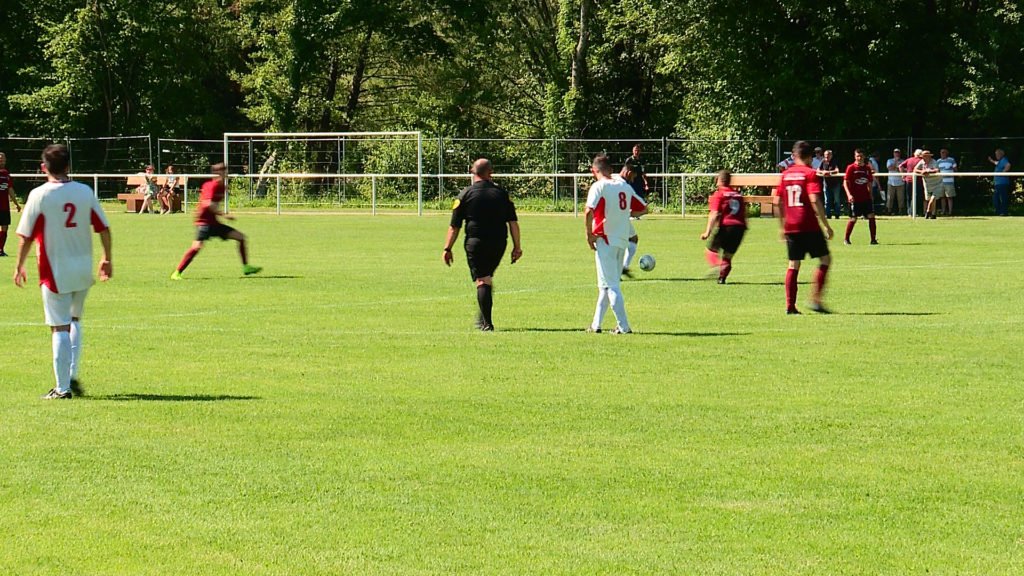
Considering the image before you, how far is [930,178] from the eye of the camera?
41.2 metres

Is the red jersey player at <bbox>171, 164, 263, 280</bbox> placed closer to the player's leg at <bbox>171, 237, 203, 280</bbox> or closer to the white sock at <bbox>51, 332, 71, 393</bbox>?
the player's leg at <bbox>171, 237, 203, 280</bbox>

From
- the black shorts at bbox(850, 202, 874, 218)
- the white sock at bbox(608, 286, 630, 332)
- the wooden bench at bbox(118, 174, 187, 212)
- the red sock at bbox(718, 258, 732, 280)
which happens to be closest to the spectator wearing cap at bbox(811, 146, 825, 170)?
the black shorts at bbox(850, 202, 874, 218)

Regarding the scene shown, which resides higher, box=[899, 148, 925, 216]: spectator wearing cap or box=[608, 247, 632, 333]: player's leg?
box=[899, 148, 925, 216]: spectator wearing cap

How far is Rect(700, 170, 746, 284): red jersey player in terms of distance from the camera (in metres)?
21.6

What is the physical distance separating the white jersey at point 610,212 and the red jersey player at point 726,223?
591 centimetres

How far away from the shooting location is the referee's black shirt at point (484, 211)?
15.9m

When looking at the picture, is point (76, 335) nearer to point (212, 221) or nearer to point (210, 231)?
point (210, 231)

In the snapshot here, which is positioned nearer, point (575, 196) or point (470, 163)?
point (575, 196)

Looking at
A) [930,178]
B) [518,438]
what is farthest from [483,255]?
[930,178]

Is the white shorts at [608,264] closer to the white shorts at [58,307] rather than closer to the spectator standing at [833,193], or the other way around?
the white shorts at [58,307]

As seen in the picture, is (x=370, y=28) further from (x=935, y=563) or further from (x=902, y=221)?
(x=935, y=563)

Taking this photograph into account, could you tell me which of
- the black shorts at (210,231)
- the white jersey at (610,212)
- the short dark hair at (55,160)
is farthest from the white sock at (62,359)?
the black shorts at (210,231)

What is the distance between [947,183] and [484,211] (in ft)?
93.3

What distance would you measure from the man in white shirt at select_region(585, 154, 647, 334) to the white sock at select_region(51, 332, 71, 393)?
18.8 feet
